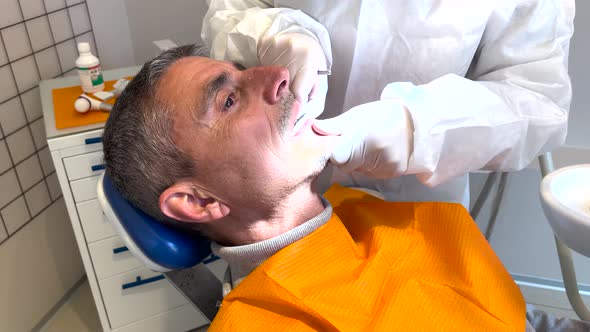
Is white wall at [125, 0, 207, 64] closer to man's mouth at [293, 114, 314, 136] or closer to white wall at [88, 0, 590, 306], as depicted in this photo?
white wall at [88, 0, 590, 306]

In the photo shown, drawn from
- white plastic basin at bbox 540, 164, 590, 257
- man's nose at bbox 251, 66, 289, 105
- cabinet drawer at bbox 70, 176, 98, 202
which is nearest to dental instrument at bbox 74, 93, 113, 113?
cabinet drawer at bbox 70, 176, 98, 202

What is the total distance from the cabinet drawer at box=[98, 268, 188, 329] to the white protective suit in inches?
41.0

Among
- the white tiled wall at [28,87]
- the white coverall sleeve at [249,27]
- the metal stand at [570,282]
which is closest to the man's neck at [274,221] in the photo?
the white coverall sleeve at [249,27]

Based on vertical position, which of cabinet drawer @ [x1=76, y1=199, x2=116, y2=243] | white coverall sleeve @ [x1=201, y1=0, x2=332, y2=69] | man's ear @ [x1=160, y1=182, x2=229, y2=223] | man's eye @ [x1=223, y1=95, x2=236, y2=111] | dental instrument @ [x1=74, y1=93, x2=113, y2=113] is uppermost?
white coverall sleeve @ [x1=201, y1=0, x2=332, y2=69]

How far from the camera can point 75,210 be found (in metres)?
1.69

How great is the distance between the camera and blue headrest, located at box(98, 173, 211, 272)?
1002 mm

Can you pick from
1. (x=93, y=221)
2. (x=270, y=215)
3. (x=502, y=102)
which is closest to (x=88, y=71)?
(x=93, y=221)

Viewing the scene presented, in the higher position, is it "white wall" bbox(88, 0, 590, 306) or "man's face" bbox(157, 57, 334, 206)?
"man's face" bbox(157, 57, 334, 206)

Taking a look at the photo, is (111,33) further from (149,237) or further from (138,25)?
(149,237)

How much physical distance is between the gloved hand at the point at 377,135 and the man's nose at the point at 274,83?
4.2 inches

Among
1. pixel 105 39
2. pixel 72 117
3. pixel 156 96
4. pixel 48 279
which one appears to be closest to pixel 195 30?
pixel 105 39

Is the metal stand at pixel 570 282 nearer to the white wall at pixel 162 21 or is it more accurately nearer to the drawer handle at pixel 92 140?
the drawer handle at pixel 92 140

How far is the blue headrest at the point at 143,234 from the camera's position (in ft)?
3.29

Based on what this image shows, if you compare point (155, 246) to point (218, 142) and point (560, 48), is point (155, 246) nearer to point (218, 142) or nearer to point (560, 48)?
point (218, 142)
